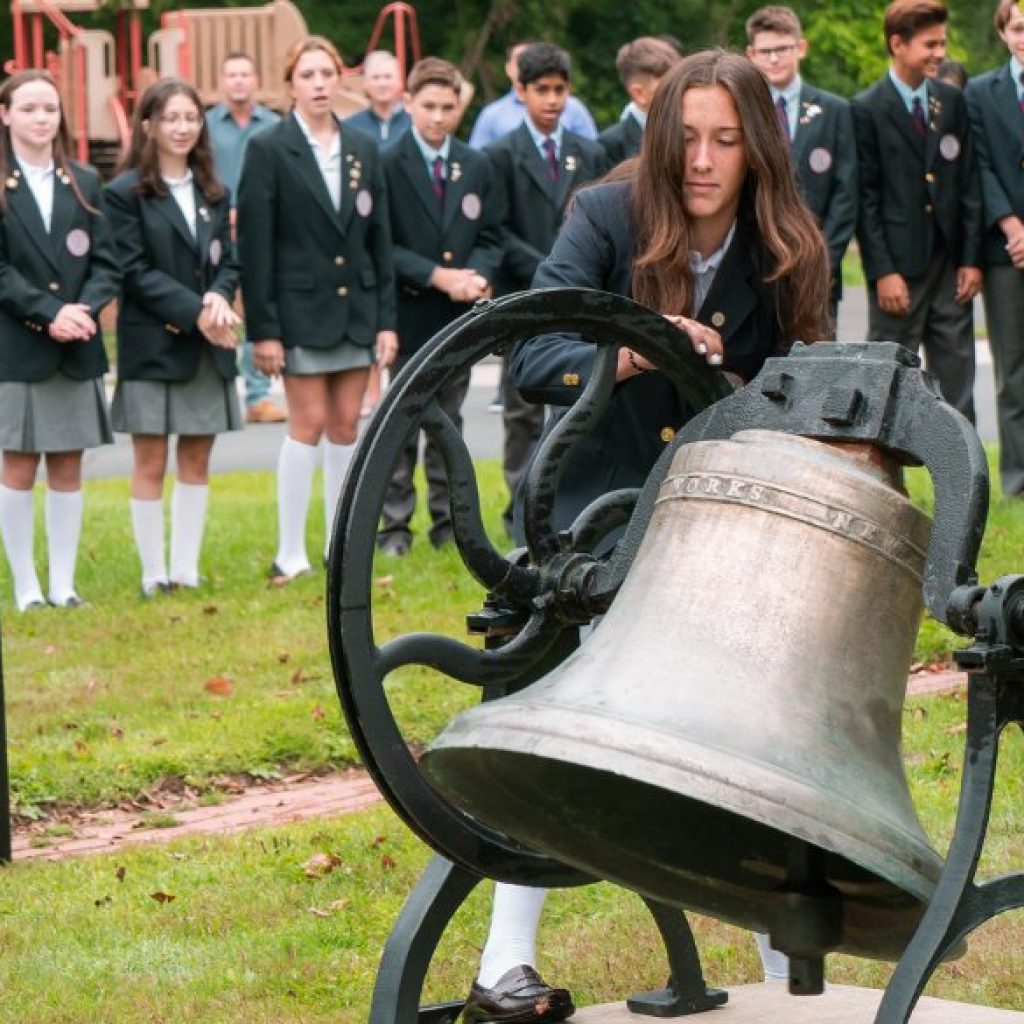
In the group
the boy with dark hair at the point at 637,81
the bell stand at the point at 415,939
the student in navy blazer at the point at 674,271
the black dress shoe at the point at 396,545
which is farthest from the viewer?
the boy with dark hair at the point at 637,81

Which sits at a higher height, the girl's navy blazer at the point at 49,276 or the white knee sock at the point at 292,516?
the girl's navy blazer at the point at 49,276

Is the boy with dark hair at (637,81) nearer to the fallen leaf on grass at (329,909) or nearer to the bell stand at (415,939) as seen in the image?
the fallen leaf on grass at (329,909)

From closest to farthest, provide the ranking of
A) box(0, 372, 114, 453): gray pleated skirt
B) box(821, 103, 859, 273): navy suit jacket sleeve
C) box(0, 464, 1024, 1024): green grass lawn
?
box(0, 464, 1024, 1024): green grass lawn → box(0, 372, 114, 453): gray pleated skirt → box(821, 103, 859, 273): navy suit jacket sleeve

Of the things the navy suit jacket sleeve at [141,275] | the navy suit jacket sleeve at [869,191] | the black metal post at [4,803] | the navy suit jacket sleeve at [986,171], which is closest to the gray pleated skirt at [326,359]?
the navy suit jacket sleeve at [141,275]

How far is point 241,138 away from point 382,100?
1694 millimetres

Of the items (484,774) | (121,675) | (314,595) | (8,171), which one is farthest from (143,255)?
(484,774)

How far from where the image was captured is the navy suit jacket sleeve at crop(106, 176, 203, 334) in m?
10.2

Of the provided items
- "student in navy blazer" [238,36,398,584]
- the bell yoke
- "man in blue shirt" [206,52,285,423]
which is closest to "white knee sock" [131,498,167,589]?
"student in navy blazer" [238,36,398,584]

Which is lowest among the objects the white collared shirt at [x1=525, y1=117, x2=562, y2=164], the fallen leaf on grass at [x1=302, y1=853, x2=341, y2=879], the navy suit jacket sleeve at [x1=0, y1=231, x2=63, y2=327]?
the fallen leaf on grass at [x1=302, y1=853, x2=341, y2=879]

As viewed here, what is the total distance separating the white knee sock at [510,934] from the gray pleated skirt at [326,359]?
6.07 m

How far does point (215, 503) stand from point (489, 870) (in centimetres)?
942

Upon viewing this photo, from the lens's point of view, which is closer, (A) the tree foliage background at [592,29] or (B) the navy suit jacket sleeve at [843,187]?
(B) the navy suit jacket sleeve at [843,187]

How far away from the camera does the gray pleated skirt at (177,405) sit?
33.9ft

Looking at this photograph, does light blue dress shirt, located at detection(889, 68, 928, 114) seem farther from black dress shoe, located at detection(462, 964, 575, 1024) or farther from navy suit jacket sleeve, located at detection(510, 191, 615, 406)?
black dress shoe, located at detection(462, 964, 575, 1024)
